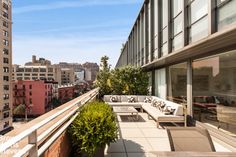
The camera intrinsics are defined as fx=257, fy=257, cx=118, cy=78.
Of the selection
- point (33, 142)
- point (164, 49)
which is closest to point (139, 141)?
point (33, 142)

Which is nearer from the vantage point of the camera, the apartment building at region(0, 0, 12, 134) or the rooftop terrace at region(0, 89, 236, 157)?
the rooftop terrace at region(0, 89, 236, 157)

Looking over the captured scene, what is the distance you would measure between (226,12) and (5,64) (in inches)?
2533

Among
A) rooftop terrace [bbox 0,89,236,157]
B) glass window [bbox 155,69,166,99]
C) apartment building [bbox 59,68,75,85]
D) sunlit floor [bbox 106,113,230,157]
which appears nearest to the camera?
rooftop terrace [bbox 0,89,236,157]

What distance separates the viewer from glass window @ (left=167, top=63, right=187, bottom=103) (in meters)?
10.9

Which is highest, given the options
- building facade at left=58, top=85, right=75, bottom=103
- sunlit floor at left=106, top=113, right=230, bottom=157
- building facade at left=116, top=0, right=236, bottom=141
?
building facade at left=116, top=0, right=236, bottom=141

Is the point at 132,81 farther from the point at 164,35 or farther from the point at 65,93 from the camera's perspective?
the point at 65,93

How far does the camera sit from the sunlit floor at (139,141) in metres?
6.45

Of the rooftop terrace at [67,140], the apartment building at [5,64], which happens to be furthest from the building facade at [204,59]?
the apartment building at [5,64]

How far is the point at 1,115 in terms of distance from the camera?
61156 mm

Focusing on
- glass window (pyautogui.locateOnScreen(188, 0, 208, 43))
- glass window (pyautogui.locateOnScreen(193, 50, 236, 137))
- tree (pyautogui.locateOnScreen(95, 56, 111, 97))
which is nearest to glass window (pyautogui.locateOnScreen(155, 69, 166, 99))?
tree (pyautogui.locateOnScreen(95, 56, 111, 97))

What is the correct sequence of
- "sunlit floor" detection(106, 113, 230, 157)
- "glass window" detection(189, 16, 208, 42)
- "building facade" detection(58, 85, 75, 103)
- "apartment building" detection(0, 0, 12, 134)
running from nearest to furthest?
"sunlit floor" detection(106, 113, 230, 157)
"glass window" detection(189, 16, 208, 42)
"apartment building" detection(0, 0, 12, 134)
"building facade" detection(58, 85, 75, 103)

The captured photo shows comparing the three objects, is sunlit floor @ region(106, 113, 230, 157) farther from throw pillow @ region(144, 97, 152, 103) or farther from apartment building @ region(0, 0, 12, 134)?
apartment building @ region(0, 0, 12, 134)

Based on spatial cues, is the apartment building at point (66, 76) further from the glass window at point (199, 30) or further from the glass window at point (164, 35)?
the glass window at point (199, 30)

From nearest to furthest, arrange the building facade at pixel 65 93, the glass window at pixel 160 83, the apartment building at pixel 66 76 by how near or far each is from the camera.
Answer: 1. the glass window at pixel 160 83
2. the building facade at pixel 65 93
3. the apartment building at pixel 66 76
